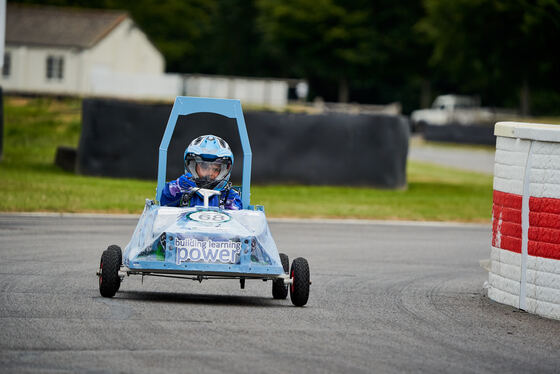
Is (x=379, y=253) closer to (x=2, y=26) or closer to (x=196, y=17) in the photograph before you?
(x=2, y=26)

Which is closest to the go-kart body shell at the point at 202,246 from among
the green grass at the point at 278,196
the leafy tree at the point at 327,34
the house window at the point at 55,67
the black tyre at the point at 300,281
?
the black tyre at the point at 300,281

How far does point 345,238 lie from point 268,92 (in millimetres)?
40732

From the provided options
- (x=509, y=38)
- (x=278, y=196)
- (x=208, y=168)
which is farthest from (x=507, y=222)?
(x=509, y=38)

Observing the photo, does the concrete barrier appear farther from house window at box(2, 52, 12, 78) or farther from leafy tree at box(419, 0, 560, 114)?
house window at box(2, 52, 12, 78)

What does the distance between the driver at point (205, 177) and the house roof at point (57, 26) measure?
5237 centimetres

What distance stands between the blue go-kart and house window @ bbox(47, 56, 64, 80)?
53785 mm

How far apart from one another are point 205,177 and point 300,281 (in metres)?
1.40

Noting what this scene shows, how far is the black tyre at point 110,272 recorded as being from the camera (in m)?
9.68

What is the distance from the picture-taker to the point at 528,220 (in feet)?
35.2

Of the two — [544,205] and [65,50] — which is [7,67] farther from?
[544,205]

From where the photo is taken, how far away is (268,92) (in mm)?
57156

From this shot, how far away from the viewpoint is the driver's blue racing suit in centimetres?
1055

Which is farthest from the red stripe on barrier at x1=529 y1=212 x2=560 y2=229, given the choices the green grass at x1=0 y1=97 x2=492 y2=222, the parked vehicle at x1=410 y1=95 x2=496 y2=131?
the parked vehicle at x1=410 y1=95 x2=496 y2=131

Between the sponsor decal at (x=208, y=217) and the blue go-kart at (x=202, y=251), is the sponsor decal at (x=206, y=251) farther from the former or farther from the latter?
the sponsor decal at (x=208, y=217)
